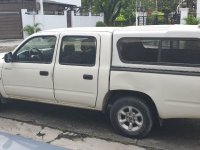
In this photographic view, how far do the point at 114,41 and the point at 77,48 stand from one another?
0.71 meters

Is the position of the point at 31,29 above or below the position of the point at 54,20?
below

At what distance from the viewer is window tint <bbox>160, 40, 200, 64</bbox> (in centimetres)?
489

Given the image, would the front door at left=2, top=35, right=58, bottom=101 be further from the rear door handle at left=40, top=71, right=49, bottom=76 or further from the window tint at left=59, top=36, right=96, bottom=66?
the window tint at left=59, top=36, right=96, bottom=66

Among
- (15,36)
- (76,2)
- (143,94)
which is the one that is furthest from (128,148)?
(76,2)

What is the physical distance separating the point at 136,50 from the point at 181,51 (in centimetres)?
67

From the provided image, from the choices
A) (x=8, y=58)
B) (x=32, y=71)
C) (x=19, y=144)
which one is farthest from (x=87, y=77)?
(x=8, y=58)

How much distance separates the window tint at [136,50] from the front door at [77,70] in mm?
407

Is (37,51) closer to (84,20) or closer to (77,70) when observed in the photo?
(77,70)

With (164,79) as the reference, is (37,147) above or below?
below

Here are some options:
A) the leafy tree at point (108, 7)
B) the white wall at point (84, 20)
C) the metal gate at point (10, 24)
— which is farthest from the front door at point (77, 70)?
the white wall at point (84, 20)

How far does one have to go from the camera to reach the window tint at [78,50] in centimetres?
559

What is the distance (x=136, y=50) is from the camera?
5309 mm

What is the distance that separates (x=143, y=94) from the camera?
524 centimetres

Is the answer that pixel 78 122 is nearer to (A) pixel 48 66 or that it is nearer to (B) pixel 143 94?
(A) pixel 48 66
